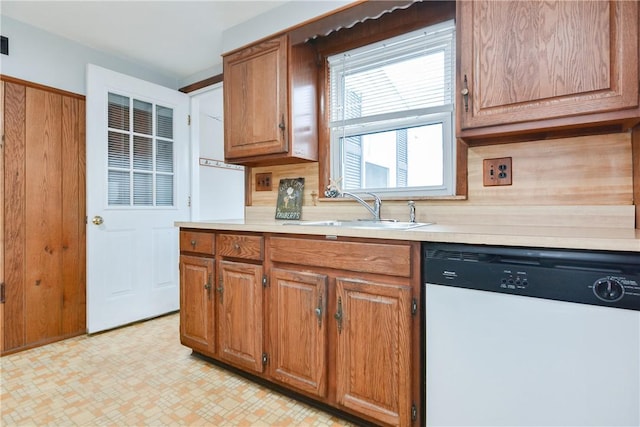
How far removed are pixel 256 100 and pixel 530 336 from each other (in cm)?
188

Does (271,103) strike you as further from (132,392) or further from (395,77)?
(132,392)

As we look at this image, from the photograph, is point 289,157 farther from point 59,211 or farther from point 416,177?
point 59,211

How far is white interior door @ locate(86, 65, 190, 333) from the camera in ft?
8.36

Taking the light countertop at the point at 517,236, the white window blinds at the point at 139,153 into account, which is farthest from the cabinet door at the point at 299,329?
the white window blinds at the point at 139,153

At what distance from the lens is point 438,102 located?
186 centimetres

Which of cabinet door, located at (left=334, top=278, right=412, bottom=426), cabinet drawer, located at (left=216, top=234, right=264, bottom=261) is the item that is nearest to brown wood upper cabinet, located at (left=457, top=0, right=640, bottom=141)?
cabinet door, located at (left=334, top=278, right=412, bottom=426)

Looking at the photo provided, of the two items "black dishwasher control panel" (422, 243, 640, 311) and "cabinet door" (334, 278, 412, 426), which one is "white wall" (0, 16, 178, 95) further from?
"black dishwasher control panel" (422, 243, 640, 311)

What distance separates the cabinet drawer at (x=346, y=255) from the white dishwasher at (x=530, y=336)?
0.11 m

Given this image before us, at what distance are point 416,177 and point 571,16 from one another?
0.94 meters

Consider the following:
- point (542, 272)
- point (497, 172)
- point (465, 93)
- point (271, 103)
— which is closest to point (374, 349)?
point (542, 272)

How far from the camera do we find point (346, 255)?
55.6 inches

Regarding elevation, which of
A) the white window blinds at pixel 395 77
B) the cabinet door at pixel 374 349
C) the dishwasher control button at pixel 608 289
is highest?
the white window blinds at pixel 395 77

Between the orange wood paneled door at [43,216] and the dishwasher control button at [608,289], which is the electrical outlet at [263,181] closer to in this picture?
the orange wood paneled door at [43,216]

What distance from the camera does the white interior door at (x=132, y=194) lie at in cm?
255
